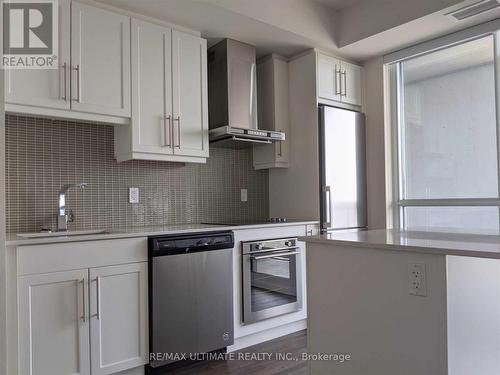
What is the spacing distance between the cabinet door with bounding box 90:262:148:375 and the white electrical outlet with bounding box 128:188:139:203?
792mm

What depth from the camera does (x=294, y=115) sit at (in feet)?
11.6

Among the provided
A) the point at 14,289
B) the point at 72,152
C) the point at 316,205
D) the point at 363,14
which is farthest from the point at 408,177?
the point at 14,289

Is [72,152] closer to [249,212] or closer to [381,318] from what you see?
[249,212]

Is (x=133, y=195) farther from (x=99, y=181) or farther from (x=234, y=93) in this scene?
(x=234, y=93)

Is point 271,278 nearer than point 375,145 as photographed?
Yes

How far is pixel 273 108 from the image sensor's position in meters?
3.50

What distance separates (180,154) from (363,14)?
A: 6.38 feet

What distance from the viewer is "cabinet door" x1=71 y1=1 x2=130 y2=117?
236 cm

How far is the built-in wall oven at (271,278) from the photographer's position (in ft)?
9.12

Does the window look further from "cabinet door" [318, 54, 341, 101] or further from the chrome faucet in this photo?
the chrome faucet

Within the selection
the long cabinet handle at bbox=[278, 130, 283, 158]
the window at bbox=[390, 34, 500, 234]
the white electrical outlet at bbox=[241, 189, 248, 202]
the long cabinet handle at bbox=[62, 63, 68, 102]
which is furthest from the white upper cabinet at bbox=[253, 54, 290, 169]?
the long cabinet handle at bbox=[62, 63, 68, 102]

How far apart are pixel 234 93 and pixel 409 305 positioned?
2.28 meters

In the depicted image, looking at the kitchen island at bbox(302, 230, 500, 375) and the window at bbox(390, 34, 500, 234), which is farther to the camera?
the window at bbox(390, 34, 500, 234)

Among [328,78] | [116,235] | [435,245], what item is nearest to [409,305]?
[435,245]
